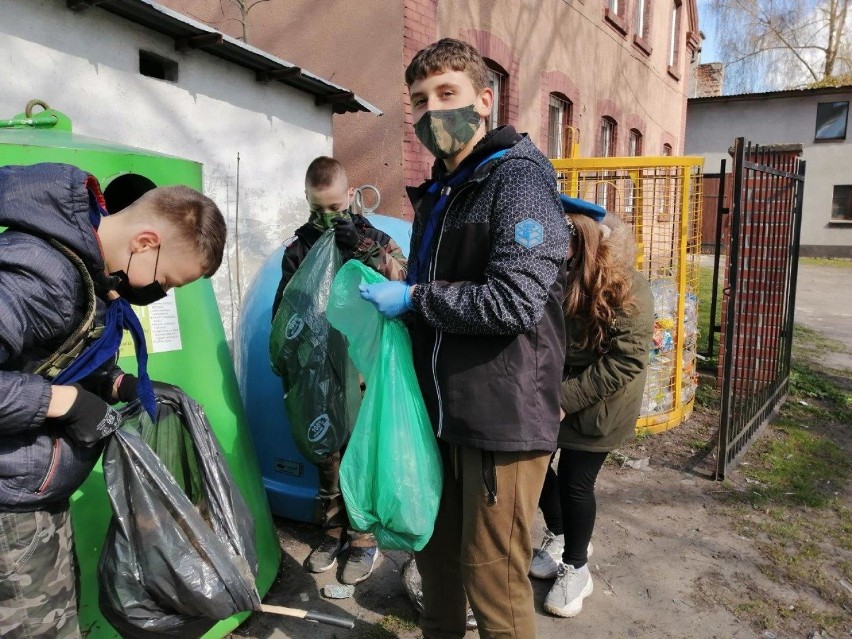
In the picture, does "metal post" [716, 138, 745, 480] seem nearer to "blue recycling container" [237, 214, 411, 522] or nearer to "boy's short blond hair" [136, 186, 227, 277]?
"blue recycling container" [237, 214, 411, 522]

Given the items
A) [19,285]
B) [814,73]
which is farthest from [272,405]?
[814,73]

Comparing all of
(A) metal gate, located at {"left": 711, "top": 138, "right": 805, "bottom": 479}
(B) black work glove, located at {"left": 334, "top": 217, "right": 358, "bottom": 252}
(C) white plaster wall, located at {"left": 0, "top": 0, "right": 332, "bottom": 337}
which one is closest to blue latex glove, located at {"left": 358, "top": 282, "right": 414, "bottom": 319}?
(B) black work glove, located at {"left": 334, "top": 217, "right": 358, "bottom": 252}

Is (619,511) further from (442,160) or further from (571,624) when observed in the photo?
(442,160)

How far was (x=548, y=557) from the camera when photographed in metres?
2.97

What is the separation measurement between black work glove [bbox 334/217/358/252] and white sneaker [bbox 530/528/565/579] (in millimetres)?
1604

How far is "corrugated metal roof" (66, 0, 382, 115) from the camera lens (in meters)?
3.65

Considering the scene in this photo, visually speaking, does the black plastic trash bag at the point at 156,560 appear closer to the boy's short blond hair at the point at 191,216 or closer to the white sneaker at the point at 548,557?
the boy's short blond hair at the point at 191,216

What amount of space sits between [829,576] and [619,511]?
1029 mm

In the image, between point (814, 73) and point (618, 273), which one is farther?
point (814, 73)

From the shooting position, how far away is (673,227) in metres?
4.82

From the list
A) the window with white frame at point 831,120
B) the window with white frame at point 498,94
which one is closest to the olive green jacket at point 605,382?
the window with white frame at point 498,94

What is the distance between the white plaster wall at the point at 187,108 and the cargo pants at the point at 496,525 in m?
3.05

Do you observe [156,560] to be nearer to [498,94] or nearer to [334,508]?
[334,508]

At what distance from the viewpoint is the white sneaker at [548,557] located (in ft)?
9.63
